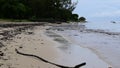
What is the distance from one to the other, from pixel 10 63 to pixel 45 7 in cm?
7353

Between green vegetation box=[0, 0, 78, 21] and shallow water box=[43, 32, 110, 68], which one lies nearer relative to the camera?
shallow water box=[43, 32, 110, 68]

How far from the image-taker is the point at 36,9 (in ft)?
263

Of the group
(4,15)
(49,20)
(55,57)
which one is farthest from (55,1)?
(55,57)

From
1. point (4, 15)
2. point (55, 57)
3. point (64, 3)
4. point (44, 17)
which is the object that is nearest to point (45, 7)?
point (44, 17)

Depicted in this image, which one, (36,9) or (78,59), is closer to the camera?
(78,59)

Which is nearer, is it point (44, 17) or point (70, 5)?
point (44, 17)

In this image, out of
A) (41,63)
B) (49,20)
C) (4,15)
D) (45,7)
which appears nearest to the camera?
(41,63)

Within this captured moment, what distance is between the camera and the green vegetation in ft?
215

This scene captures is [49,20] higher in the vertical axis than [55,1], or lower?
lower

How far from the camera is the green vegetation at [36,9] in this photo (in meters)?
65.6

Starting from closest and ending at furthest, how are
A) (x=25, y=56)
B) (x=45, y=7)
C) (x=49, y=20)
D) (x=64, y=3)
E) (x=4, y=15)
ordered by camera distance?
(x=25, y=56), (x=4, y=15), (x=49, y=20), (x=45, y=7), (x=64, y=3)

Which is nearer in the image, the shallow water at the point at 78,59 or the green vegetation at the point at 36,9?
the shallow water at the point at 78,59

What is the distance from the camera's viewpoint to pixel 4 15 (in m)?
66.4

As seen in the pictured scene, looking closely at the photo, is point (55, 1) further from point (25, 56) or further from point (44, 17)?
point (25, 56)
